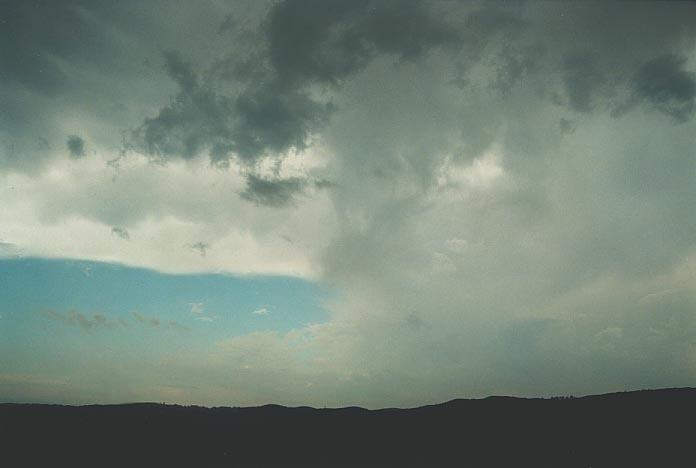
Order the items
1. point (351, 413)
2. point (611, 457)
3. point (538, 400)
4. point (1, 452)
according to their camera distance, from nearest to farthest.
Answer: point (611, 457) < point (1, 452) < point (538, 400) < point (351, 413)

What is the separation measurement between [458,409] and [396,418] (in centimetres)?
1020

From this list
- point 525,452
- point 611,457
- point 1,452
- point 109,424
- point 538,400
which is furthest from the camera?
point 109,424

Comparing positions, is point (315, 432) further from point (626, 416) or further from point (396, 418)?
point (626, 416)

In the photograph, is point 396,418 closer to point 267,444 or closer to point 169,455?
point 267,444

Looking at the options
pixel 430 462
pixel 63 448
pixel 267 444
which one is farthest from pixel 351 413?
pixel 63 448

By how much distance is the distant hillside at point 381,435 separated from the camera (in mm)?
41719

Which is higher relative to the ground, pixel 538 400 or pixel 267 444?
pixel 538 400

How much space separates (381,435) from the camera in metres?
60.4

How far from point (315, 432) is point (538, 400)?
3222 centimetres

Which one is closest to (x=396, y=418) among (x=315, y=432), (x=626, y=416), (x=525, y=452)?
(x=315, y=432)

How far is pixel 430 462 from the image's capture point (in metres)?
46.3

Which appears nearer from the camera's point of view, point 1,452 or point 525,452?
point 525,452

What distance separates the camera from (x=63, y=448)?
168 feet

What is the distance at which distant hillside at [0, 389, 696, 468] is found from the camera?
4172cm
